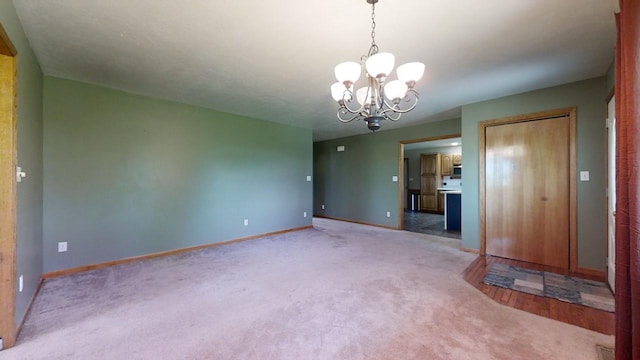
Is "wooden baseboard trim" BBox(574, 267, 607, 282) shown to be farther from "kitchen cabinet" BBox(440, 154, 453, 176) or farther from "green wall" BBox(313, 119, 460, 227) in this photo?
"kitchen cabinet" BBox(440, 154, 453, 176)

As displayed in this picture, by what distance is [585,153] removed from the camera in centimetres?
326

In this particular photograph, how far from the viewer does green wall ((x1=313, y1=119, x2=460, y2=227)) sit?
6047 millimetres

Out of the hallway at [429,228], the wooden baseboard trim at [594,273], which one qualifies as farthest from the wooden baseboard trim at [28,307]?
the hallway at [429,228]

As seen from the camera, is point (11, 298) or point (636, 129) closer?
point (636, 129)

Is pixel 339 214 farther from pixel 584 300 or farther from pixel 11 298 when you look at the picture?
pixel 11 298

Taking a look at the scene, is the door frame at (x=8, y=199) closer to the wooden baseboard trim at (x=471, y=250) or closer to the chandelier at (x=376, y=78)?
the chandelier at (x=376, y=78)

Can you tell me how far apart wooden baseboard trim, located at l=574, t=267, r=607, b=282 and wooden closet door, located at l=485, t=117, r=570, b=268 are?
14cm

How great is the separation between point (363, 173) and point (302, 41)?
15.6ft

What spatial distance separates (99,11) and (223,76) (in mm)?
1284

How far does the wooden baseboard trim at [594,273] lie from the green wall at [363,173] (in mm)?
A: 2828

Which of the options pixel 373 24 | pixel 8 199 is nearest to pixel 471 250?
pixel 373 24

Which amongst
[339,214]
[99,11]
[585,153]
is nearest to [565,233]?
[585,153]

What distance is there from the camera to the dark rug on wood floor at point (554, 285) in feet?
8.20

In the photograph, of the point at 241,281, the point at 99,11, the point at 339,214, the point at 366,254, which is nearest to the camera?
the point at 99,11
